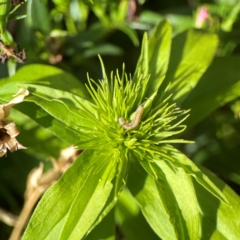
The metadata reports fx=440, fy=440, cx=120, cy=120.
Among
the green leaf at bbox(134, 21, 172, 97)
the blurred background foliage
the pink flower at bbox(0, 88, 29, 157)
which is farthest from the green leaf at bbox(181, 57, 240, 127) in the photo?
the pink flower at bbox(0, 88, 29, 157)

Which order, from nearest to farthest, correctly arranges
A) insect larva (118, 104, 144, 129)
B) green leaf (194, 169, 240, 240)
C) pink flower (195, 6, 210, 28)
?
insect larva (118, 104, 144, 129) → green leaf (194, 169, 240, 240) → pink flower (195, 6, 210, 28)

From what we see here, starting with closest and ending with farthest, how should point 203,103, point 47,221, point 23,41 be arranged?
point 47,221 < point 203,103 < point 23,41

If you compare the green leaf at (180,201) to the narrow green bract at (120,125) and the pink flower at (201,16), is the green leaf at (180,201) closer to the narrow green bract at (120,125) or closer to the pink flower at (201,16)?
the narrow green bract at (120,125)

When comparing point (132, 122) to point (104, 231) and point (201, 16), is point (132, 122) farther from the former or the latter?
point (201, 16)

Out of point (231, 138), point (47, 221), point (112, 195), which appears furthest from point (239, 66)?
point (47, 221)

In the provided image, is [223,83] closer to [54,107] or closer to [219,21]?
[219,21]

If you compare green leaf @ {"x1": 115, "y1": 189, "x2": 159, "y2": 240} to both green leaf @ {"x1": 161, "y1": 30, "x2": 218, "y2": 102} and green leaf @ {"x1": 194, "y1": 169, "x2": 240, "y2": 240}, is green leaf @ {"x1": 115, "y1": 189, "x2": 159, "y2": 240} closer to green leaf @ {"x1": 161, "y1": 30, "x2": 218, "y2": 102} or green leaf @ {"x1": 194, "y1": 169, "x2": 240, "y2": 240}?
green leaf @ {"x1": 194, "y1": 169, "x2": 240, "y2": 240}

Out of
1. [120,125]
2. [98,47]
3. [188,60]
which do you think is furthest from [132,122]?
[98,47]
